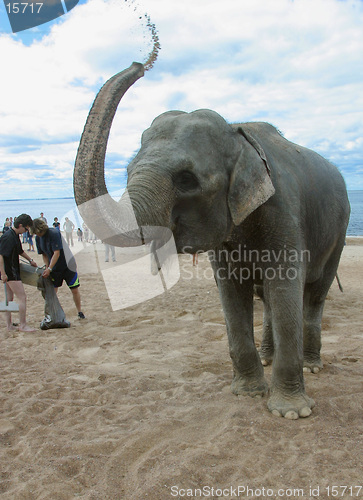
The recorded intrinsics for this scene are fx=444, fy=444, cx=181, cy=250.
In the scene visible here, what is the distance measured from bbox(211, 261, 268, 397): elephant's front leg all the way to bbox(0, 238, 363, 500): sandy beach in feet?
0.51

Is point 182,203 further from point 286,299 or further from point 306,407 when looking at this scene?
point 306,407

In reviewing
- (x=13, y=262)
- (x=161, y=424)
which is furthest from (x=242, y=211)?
(x=13, y=262)

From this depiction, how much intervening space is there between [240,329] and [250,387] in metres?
0.57

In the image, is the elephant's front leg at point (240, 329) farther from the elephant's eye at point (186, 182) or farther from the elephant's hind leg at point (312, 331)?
the elephant's eye at point (186, 182)

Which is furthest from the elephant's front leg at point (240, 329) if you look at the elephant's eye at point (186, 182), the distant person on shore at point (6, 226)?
the distant person on shore at point (6, 226)

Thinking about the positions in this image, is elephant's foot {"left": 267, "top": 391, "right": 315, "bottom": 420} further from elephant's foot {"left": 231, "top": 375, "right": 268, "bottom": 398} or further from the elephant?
elephant's foot {"left": 231, "top": 375, "right": 268, "bottom": 398}

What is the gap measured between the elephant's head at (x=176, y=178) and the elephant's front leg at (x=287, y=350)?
798 millimetres

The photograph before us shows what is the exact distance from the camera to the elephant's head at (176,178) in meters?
2.43

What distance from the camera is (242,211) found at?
10.2 ft

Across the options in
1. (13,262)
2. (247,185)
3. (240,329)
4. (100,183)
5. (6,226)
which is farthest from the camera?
(6,226)

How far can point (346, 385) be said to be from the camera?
4293mm

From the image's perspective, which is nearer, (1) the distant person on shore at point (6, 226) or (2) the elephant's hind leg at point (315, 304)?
(2) the elephant's hind leg at point (315, 304)

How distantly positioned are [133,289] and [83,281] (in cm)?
201

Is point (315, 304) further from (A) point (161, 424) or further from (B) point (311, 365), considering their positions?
(A) point (161, 424)
